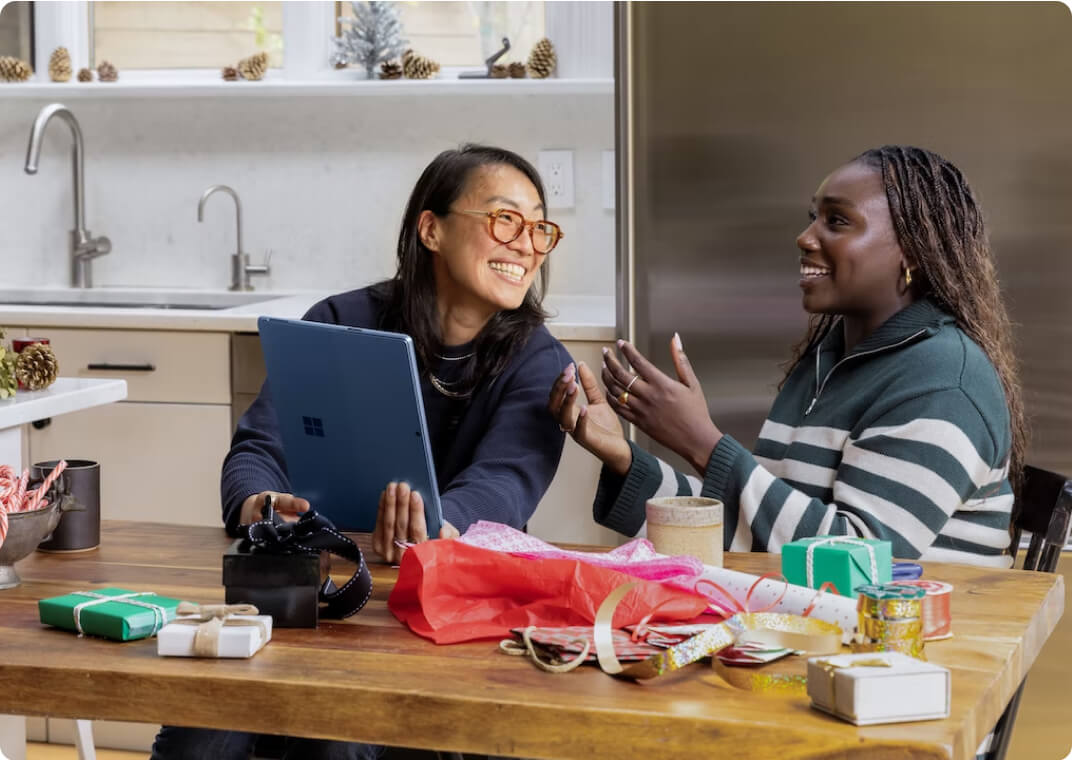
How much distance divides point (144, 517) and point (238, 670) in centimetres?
212

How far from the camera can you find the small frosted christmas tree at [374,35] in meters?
3.59

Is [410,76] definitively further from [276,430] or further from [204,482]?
[276,430]

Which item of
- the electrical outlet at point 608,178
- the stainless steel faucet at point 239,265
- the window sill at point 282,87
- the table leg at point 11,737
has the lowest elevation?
the table leg at point 11,737

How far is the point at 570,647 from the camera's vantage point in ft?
3.82

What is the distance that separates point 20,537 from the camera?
4.61ft

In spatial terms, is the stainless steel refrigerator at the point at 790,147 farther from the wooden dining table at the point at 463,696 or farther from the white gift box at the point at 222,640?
the white gift box at the point at 222,640

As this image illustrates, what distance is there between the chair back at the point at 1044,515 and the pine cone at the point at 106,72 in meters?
2.81

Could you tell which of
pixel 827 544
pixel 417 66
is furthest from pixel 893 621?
pixel 417 66

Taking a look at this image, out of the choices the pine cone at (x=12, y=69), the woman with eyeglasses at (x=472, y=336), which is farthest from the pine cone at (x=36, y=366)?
the pine cone at (x=12, y=69)

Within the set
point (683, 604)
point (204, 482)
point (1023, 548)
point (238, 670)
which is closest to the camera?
point (238, 670)

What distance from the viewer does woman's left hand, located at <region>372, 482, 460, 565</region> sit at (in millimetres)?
1520

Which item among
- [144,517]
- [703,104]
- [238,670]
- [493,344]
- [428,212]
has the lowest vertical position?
[144,517]

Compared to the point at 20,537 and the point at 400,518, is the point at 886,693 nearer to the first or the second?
the point at 400,518

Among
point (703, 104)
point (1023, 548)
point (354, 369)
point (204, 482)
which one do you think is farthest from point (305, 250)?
point (354, 369)
